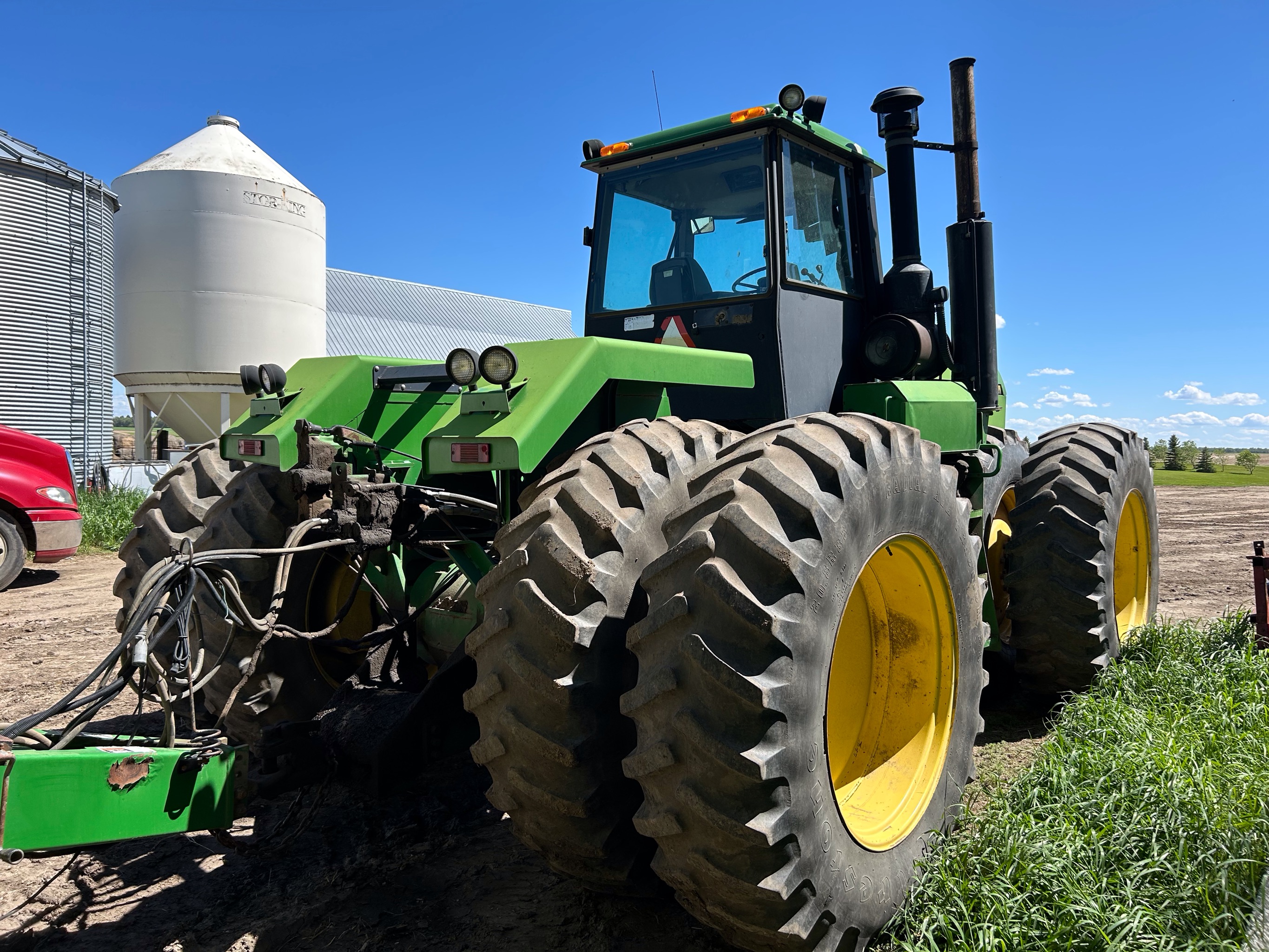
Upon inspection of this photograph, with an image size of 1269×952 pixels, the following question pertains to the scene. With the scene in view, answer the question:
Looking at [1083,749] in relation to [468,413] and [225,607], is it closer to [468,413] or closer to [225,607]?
[468,413]

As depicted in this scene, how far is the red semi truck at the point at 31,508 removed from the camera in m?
9.08

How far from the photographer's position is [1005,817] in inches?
115

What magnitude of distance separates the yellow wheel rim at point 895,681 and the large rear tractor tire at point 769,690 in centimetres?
15

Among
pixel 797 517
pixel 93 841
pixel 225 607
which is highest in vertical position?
pixel 797 517

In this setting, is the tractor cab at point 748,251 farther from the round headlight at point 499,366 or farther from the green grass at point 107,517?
the green grass at point 107,517

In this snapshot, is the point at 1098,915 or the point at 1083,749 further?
the point at 1083,749

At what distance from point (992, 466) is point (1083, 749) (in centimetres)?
163

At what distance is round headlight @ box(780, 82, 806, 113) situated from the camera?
3.68 m

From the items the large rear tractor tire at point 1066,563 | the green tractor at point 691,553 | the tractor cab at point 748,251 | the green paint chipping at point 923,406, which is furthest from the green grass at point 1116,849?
the tractor cab at point 748,251

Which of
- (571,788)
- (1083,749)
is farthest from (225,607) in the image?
(1083,749)

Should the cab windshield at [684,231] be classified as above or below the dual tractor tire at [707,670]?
above

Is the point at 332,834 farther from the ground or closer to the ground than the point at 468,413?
closer to the ground

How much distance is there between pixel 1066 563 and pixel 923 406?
49.5 inches

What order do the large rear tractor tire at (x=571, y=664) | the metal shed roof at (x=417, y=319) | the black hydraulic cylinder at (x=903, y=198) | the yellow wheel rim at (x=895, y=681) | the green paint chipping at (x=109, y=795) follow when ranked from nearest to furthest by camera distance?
the green paint chipping at (x=109, y=795) → the large rear tractor tire at (x=571, y=664) → the yellow wheel rim at (x=895, y=681) → the black hydraulic cylinder at (x=903, y=198) → the metal shed roof at (x=417, y=319)
